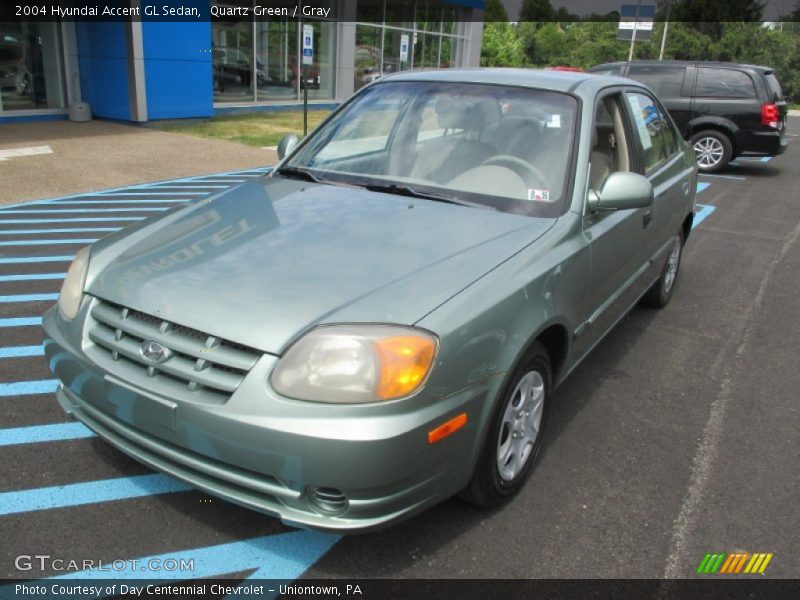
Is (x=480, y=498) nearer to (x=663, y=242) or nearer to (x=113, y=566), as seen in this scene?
(x=113, y=566)

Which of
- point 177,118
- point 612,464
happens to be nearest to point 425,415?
point 612,464

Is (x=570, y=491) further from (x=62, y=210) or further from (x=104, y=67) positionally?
(x=104, y=67)

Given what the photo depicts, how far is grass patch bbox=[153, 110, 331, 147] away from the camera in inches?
544

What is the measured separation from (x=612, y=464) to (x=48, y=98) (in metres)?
14.9

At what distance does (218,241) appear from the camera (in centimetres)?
279

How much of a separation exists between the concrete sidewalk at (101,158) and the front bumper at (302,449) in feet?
22.7

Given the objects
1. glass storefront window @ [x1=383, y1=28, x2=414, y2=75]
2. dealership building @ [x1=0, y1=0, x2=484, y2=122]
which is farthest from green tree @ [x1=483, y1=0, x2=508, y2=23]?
glass storefront window @ [x1=383, y1=28, x2=414, y2=75]

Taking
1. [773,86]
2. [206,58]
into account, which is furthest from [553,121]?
[206,58]

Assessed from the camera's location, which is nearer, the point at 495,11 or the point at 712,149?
the point at 712,149

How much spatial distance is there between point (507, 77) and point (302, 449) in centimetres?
256

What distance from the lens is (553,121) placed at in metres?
3.42

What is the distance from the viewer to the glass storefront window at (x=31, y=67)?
527 inches

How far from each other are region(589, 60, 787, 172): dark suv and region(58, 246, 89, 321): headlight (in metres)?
11.8

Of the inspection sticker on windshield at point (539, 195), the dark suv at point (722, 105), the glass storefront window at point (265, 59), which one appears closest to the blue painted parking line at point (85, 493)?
the inspection sticker on windshield at point (539, 195)
